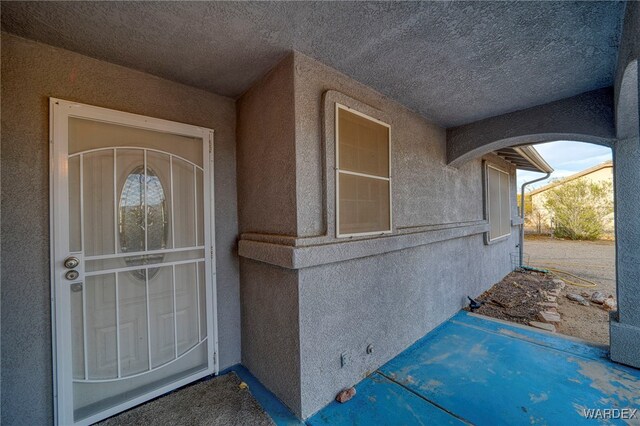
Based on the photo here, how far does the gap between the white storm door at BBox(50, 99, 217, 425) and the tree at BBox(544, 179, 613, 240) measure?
62.7 feet

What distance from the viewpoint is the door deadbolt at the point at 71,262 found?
6.64 ft

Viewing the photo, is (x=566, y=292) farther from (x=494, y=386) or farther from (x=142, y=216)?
(x=142, y=216)

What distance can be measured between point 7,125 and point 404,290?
415 cm

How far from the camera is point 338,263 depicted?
242 centimetres

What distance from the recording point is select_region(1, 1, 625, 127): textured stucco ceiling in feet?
5.62

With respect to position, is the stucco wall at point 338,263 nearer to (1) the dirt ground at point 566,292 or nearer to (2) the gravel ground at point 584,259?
(1) the dirt ground at point 566,292

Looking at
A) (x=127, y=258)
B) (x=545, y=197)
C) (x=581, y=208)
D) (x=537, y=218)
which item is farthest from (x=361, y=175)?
(x=537, y=218)

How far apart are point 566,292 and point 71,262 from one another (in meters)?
8.96

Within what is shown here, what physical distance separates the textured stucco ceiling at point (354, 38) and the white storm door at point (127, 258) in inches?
22.8

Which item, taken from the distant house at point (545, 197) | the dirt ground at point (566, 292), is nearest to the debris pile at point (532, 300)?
the dirt ground at point (566, 292)

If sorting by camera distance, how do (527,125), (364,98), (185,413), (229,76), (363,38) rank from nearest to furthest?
(363,38) → (185,413) → (229,76) → (364,98) → (527,125)

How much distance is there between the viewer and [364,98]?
112 inches

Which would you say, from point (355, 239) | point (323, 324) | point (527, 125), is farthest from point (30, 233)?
point (527, 125)

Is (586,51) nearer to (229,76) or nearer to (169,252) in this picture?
(229,76)
